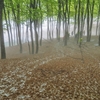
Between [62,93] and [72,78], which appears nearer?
[62,93]

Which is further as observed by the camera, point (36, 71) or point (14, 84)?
point (36, 71)

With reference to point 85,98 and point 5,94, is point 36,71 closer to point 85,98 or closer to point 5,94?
point 5,94

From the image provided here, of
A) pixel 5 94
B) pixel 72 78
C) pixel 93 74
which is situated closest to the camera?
pixel 5 94

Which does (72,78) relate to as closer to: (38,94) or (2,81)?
(38,94)

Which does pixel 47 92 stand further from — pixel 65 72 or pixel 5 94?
pixel 65 72

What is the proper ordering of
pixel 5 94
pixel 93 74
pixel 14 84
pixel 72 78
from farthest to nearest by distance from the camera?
1. pixel 93 74
2. pixel 72 78
3. pixel 14 84
4. pixel 5 94

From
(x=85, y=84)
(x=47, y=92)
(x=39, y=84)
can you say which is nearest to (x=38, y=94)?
(x=47, y=92)

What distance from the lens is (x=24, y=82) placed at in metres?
7.19

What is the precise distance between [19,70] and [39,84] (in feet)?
8.37

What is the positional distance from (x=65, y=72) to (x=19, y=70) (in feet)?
9.81

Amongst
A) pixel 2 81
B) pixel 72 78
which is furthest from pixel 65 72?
pixel 2 81

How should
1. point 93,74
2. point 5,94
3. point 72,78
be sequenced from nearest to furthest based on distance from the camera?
point 5,94 < point 72,78 < point 93,74

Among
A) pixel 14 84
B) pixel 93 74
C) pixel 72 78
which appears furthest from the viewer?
pixel 93 74

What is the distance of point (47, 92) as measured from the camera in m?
6.22
